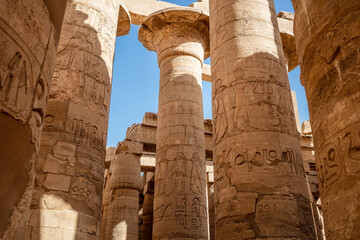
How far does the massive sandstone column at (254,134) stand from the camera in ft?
17.3

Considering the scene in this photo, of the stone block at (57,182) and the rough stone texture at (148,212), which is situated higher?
the rough stone texture at (148,212)

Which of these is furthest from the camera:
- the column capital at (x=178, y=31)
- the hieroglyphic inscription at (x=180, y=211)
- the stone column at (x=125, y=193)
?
the stone column at (x=125, y=193)

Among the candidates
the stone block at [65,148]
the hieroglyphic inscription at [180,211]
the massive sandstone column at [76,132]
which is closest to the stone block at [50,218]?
the massive sandstone column at [76,132]

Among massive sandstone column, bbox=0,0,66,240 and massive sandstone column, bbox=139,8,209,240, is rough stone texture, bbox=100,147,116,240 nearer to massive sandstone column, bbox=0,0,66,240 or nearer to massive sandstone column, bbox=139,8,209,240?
massive sandstone column, bbox=139,8,209,240

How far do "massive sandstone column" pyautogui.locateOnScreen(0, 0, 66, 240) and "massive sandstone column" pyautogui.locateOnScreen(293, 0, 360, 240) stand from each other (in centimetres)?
204

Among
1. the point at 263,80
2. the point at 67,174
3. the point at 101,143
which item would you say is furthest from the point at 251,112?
the point at 67,174

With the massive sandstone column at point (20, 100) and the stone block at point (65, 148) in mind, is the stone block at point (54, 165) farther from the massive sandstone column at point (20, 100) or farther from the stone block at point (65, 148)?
the massive sandstone column at point (20, 100)

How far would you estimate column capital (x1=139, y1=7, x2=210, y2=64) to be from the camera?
39.8ft

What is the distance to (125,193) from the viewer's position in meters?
13.9

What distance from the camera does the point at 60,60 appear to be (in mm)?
6066

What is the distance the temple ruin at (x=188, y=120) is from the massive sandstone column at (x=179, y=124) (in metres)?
0.04

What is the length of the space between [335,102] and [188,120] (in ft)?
Answer: 27.1

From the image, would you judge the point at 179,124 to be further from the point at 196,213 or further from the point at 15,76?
the point at 15,76

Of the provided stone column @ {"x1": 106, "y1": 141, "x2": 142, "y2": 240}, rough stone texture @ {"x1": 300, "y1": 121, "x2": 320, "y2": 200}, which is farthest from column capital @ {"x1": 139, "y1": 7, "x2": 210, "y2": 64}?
rough stone texture @ {"x1": 300, "y1": 121, "x2": 320, "y2": 200}
